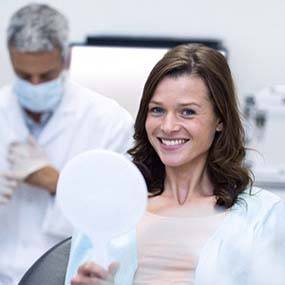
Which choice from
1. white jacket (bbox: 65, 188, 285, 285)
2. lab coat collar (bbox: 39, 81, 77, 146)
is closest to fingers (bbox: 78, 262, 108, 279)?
white jacket (bbox: 65, 188, 285, 285)

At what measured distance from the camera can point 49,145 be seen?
157 cm

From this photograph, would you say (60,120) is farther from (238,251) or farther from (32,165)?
(238,251)

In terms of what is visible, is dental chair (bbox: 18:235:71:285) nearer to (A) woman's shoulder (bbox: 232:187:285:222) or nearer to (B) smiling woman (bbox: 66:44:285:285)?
(B) smiling woman (bbox: 66:44:285:285)

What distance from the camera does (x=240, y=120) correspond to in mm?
1127

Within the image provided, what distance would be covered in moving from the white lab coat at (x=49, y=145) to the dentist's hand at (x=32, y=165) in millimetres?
19

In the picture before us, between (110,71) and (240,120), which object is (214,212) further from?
(110,71)

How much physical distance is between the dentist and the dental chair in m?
0.37

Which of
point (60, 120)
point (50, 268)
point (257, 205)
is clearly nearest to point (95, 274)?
point (50, 268)

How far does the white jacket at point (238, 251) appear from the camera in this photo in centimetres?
101

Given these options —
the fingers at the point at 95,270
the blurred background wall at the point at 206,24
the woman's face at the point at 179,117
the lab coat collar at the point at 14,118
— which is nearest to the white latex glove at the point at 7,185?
the lab coat collar at the point at 14,118

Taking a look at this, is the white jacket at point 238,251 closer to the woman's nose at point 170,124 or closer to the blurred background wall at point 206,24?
the woman's nose at point 170,124

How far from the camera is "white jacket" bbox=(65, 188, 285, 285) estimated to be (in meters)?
1.01

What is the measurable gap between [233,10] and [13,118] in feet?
3.84

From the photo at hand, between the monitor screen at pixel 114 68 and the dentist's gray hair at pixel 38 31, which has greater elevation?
the dentist's gray hair at pixel 38 31
